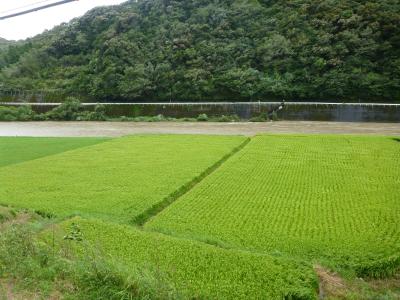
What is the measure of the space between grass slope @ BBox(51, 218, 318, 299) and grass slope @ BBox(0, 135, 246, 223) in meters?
1.66

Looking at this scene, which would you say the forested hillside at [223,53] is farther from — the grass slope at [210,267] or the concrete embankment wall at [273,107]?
the grass slope at [210,267]

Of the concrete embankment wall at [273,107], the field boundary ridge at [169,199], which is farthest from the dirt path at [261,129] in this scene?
the field boundary ridge at [169,199]

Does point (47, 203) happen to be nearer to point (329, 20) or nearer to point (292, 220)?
point (292, 220)

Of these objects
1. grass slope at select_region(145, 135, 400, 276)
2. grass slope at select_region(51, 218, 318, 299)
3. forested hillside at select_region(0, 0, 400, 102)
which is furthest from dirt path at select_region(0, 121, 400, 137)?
grass slope at select_region(51, 218, 318, 299)

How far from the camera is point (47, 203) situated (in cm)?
999

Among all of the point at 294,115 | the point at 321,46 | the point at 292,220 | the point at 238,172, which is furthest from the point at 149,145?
the point at 321,46

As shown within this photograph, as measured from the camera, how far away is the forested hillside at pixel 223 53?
37.4 metres

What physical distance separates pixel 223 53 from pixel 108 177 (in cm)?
3458

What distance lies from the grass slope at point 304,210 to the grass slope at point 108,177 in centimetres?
96

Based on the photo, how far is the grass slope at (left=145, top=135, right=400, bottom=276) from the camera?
682 cm

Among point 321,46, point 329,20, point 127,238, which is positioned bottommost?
point 127,238

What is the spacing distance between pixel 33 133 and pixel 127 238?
24.5 m

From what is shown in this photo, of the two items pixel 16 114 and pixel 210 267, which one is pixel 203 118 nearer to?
pixel 16 114

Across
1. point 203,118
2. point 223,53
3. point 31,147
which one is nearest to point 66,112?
point 203,118
